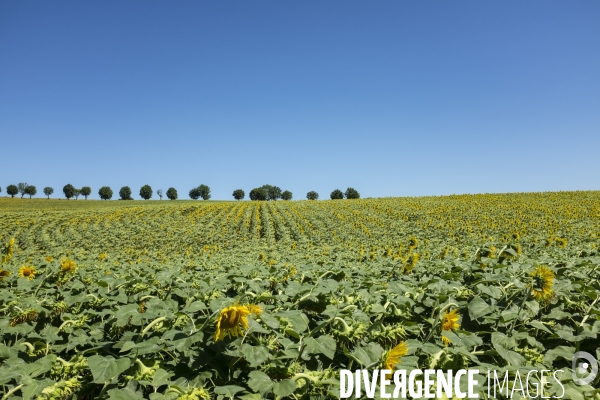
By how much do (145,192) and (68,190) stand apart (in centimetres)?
2435

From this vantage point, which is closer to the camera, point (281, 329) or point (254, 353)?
point (254, 353)

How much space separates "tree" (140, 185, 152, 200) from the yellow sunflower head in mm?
136274

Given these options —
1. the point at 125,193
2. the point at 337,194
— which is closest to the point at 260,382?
the point at 337,194

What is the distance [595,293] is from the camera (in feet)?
8.75

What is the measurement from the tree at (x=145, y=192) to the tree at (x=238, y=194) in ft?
102

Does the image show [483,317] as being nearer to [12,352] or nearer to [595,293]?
[595,293]

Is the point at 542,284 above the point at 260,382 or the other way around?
above

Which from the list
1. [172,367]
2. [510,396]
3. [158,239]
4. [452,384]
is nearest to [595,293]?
[510,396]

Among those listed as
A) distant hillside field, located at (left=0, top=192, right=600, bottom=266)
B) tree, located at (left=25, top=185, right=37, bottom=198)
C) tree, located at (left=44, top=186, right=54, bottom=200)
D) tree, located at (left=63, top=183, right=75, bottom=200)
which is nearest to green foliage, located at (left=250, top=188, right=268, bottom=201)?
tree, located at (left=63, top=183, right=75, bottom=200)

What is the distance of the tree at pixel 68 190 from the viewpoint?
387ft

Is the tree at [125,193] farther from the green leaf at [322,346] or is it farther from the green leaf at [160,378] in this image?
the green leaf at [322,346]

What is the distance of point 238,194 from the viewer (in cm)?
13238

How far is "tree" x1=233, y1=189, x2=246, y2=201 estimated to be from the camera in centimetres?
13238

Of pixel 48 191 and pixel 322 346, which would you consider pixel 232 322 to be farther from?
pixel 48 191
